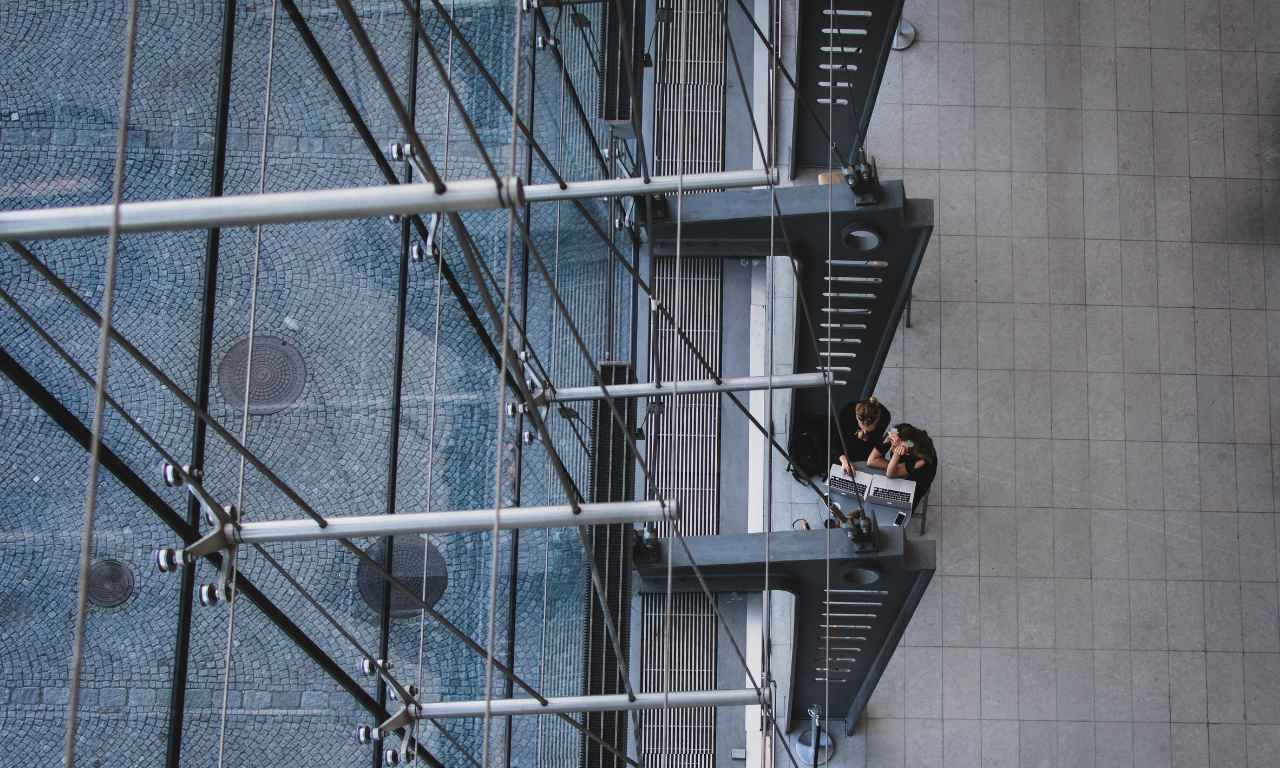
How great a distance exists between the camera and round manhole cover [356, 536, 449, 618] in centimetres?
500

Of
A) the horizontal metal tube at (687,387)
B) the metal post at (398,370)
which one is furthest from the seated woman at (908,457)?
the metal post at (398,370)

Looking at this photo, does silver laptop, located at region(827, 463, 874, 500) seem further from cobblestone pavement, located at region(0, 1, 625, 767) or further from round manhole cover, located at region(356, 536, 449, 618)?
round manhole cover, located at region(356, 536, 449, 618)

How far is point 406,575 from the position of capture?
5.39 m

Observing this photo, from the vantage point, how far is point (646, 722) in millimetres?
8750

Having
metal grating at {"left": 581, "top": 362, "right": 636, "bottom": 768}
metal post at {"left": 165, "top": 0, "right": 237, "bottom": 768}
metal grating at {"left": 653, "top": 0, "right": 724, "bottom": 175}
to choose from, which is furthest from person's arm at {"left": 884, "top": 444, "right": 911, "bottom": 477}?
metal post at {"left": 165, "top": 0, "right": 237, "bottom": 768}

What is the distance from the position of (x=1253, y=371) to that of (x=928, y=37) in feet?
15.5

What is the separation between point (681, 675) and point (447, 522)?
572cm

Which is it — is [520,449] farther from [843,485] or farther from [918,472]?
[918,472]

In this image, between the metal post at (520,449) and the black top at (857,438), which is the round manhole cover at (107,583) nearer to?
the metal post at (520,449)

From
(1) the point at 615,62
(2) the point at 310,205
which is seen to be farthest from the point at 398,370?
(1) the point at 615,62

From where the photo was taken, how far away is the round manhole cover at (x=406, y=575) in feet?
16.4

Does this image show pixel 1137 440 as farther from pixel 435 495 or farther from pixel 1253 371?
pixel 435 495

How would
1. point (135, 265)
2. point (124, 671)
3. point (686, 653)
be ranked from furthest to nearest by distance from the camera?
point (686, 653) < point (135, 265) < point (124, 671)

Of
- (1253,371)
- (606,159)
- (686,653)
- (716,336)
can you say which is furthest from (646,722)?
(1253,371)
